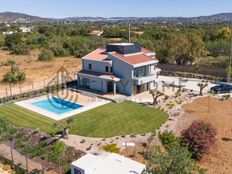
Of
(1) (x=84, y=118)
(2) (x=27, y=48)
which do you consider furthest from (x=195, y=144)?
(2) (x=27, y=48)

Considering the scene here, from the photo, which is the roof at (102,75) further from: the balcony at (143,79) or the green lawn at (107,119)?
the green lawn at (107,119)

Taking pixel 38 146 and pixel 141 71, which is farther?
pixel 141 71

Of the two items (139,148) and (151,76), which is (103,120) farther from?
(151,76)

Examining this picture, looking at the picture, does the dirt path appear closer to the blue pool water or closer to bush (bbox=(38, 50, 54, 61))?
the blue pool water

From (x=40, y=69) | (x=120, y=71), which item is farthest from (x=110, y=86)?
(x=40, y=69)

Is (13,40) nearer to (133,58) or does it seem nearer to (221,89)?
(133,58)


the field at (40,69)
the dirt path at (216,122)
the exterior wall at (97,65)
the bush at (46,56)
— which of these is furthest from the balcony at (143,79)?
the bush at (46,56)

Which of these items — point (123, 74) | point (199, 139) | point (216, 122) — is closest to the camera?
point (199, 139)
